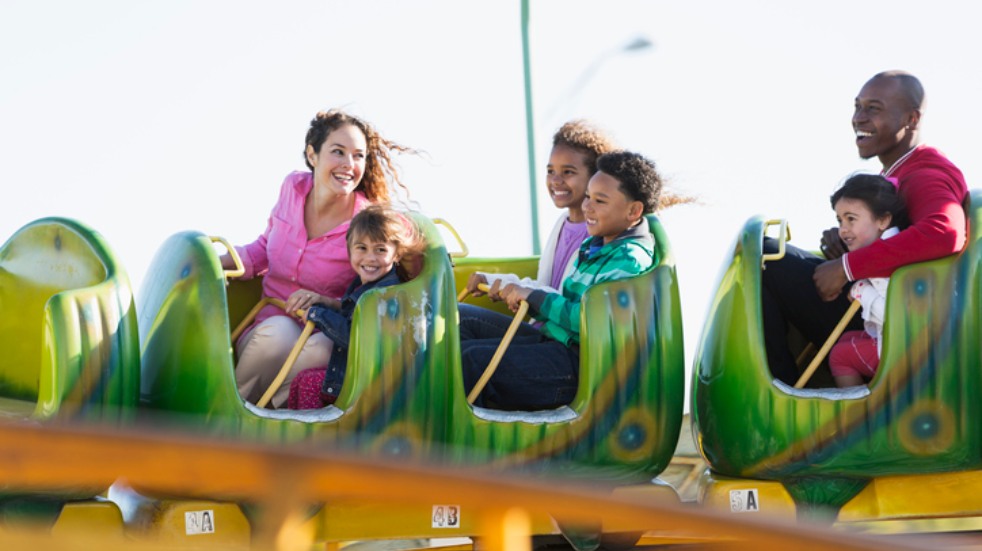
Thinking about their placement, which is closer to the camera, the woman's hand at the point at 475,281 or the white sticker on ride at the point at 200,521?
the white sticker on ride at the point at 200,521

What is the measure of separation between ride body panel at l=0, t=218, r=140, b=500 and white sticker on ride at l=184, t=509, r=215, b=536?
0.24 metres

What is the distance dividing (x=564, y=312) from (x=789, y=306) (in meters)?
0.69

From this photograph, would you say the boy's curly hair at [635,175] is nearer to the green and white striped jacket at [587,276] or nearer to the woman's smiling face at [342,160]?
the green and white striped jacket at [587,276]

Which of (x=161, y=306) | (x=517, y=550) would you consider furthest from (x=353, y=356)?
(x=517, y=550)

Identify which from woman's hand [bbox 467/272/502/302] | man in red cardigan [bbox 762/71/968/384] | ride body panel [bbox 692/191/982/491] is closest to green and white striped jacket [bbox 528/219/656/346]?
woman's hand [bbox 467/272/502/302]

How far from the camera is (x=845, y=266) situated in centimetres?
394

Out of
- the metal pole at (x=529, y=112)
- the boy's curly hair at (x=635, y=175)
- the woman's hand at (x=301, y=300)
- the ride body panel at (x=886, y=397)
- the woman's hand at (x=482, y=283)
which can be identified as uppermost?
the metal pole at (x=529, y=112)

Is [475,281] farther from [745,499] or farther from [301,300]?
[745,499]

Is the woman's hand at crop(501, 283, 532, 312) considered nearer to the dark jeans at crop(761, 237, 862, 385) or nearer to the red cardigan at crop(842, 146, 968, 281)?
the dark jeans at crop(761, 237, 862, 385)

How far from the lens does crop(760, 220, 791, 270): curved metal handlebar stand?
13.2 feet

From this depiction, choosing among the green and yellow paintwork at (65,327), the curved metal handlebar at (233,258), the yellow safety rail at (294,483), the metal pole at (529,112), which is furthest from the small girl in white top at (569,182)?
the metal pole at (529,112)

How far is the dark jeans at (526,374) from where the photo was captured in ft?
13.1

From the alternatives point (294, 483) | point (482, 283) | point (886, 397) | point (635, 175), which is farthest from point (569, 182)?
point (294, 483)

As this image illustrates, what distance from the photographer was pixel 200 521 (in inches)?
142
